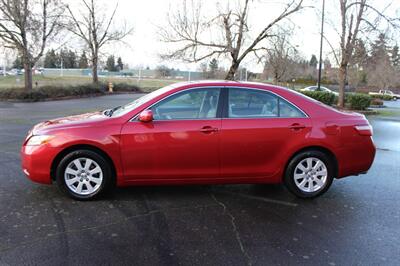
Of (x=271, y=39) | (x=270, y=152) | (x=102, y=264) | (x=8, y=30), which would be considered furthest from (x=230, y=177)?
(x=8, y=30)

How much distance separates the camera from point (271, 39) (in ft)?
76.0

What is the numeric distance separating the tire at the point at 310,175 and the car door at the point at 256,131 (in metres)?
0.24

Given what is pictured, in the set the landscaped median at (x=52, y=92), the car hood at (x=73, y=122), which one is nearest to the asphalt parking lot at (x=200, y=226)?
the car hood at (x=73, y=122)

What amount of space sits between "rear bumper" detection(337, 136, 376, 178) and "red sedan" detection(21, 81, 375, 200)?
0.01 metres

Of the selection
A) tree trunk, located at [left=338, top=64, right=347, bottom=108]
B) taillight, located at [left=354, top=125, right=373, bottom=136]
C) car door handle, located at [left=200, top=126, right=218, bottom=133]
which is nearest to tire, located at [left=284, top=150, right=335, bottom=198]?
taillight, located at [left=354, top=125, right=373, bottom=136]

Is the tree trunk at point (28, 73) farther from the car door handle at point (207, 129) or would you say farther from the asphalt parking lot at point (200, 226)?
the car door handle at point (207, 129)

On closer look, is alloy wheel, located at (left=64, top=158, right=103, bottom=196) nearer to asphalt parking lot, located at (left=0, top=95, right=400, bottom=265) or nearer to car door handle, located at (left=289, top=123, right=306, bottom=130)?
asphalt parking lot, located at (left=0, top=95, right=400, bottom=265)

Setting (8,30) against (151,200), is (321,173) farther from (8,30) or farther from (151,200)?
(8,30)

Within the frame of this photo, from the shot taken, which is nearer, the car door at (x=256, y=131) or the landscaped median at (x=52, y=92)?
the car door at (x=256, y=131)

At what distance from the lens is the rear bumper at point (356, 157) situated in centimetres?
519

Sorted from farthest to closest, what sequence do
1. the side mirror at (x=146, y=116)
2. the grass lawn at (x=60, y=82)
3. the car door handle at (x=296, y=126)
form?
1. the grass lawn at (x=60, y=82)
2. the car door handle at (x=296, y=126)
3. the side mirror at (x=146, y=116)

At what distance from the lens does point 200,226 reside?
4195mm

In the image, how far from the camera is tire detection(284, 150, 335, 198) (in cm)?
514

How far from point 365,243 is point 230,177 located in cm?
179
